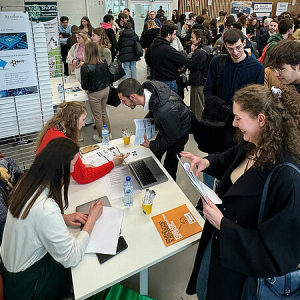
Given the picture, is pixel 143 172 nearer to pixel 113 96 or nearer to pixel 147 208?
pixel 147 208

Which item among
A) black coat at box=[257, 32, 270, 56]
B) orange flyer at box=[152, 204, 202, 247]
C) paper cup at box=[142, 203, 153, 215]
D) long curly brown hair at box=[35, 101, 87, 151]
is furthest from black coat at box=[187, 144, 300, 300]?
black coat at box=[257, 32, 270, 56]

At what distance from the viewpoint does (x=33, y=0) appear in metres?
8.02

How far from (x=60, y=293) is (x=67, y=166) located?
813 millimetres

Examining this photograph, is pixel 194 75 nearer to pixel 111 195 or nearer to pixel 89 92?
pixel 89 92

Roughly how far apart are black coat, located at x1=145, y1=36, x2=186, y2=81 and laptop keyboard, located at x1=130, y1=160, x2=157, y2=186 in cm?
226

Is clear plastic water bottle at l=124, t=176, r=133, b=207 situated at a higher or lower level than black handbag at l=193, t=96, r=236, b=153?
lower

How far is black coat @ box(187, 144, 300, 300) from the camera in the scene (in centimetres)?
104

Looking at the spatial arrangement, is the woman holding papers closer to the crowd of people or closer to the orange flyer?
the crowd of people

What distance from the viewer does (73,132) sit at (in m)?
2.19

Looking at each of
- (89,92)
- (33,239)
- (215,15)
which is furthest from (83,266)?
(215,15)

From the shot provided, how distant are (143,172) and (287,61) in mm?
1343

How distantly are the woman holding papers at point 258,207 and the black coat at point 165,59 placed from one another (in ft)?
9.24

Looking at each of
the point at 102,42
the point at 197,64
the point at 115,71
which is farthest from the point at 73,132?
the point at 102,42

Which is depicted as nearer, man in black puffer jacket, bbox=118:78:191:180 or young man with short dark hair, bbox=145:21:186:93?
man in black puffer jacket, bbox=118:78:191:180
